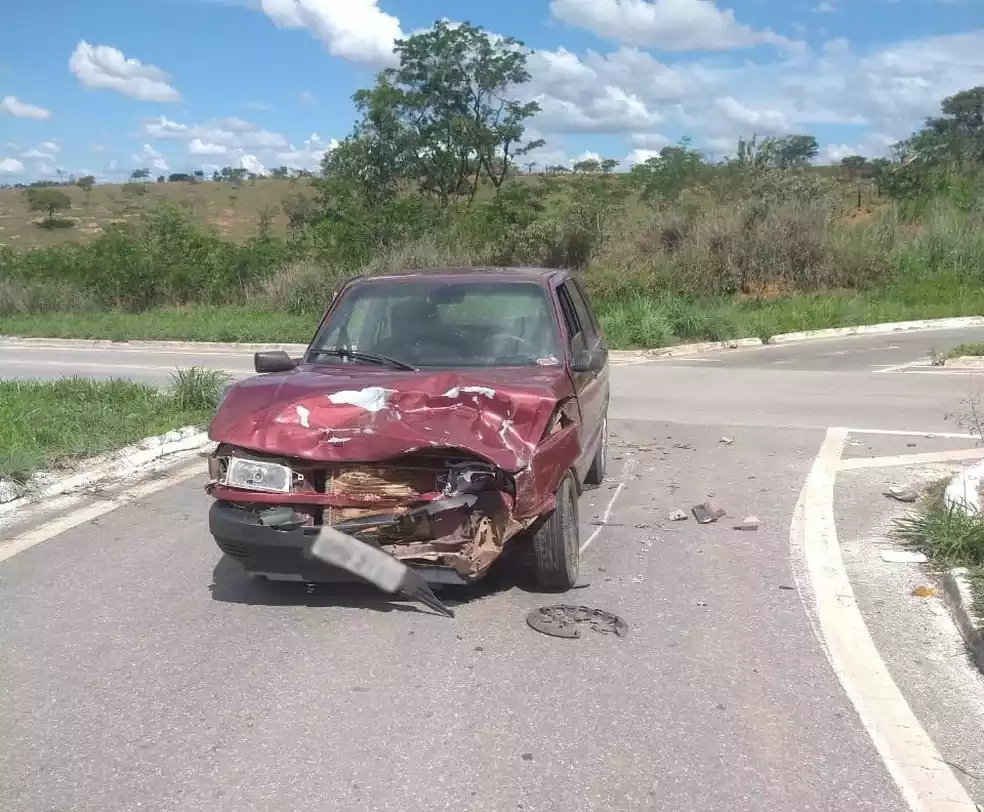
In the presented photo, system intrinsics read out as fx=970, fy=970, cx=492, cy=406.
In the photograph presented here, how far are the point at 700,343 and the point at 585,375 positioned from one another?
1272 cm

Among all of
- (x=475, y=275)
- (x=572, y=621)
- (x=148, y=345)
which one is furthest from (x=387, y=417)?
(x=148, y=345)

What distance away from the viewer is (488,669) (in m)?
4.29

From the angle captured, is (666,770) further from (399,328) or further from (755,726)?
(399,328)

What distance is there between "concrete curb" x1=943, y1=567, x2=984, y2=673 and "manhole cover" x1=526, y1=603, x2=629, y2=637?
158cm

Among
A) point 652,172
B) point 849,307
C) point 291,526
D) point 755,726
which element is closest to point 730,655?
point 755,726

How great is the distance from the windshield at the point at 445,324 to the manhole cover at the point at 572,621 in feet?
5.21

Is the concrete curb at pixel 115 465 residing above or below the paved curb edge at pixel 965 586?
below

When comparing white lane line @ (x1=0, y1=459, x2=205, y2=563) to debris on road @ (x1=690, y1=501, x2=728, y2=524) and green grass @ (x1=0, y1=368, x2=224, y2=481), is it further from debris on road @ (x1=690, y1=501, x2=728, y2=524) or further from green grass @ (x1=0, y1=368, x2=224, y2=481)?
debris on road @ (x1=690, y1=501, x2=728, y2=524)

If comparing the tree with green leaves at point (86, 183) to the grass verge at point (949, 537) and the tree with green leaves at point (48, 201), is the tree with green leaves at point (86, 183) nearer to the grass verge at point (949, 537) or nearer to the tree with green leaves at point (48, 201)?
the tree with green leaves at point (48, 201)

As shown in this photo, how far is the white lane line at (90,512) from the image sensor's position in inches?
247

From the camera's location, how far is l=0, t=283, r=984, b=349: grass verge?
18859 millimetres

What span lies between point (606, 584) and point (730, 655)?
42.2 inches

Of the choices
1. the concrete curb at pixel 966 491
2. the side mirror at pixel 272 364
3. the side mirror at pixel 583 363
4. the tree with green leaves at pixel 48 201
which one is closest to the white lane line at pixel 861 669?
the concrete curb at pixel 966 491

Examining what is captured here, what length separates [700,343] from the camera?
18.5 m
